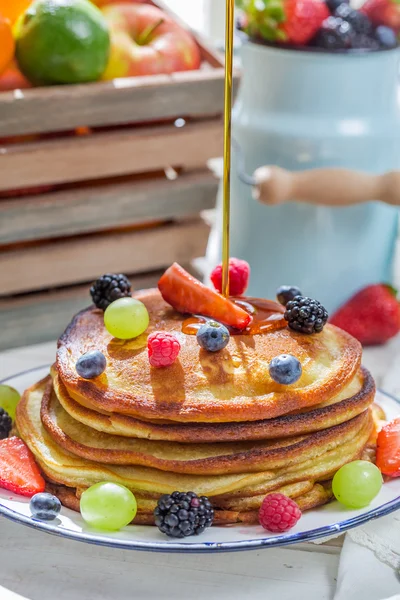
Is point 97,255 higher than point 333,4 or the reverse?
the reverse

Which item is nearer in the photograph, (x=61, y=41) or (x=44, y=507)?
(x=44, y=507)

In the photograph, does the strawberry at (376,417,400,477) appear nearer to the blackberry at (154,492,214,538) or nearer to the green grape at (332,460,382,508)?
the green grape at (332,460,382,508)

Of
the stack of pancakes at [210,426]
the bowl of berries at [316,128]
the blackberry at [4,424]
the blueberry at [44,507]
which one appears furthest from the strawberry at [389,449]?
the bowl of berries at [316,128]

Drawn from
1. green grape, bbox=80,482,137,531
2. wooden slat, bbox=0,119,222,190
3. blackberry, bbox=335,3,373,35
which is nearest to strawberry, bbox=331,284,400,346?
wooden slat, bbox=0,119,222,190

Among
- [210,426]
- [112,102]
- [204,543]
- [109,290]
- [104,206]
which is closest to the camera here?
[204,543]

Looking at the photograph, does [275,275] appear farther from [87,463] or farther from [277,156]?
[87,463]

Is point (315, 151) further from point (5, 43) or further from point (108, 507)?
point (108, 507)

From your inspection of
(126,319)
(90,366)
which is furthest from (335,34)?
(90,366)

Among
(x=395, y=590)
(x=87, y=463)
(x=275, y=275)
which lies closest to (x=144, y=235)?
(x=275, y=275)
